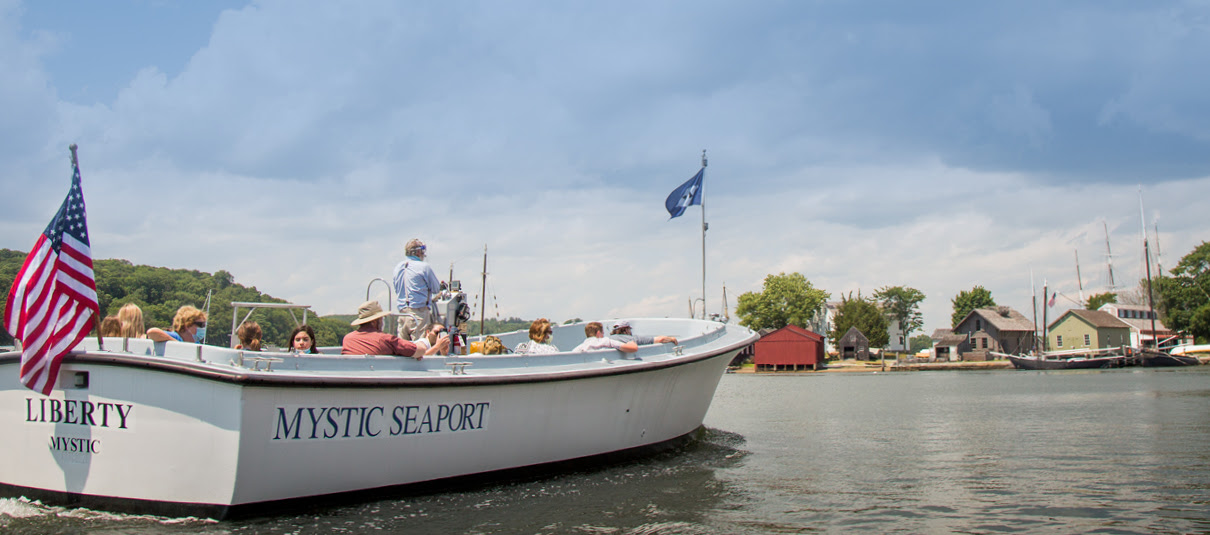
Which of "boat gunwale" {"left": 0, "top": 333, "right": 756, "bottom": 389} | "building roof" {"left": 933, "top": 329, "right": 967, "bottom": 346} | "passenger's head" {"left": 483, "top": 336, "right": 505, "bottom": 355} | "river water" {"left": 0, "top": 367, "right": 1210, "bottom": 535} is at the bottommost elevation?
"river water" {"left": 0, "top": 367, "right": 1210, "bottom": 535}

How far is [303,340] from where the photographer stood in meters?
7.18

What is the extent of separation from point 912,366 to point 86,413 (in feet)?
210

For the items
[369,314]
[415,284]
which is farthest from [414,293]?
[369,314]

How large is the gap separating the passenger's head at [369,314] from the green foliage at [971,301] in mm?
100356

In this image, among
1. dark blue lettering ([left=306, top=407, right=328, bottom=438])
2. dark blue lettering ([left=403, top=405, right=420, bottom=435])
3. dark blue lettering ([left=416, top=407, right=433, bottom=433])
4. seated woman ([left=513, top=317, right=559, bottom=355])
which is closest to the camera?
dark blue lettering ([left=306, top=407, right=328, bottom=438])

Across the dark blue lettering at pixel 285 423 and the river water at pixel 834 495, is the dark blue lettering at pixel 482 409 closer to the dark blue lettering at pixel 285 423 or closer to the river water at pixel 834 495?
the river water at pixel 834 495

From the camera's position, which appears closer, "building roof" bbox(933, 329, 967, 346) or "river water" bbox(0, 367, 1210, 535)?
"river water" bbox(0, 367, 1210, 535)

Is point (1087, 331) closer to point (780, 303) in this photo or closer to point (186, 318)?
point (780, 303)

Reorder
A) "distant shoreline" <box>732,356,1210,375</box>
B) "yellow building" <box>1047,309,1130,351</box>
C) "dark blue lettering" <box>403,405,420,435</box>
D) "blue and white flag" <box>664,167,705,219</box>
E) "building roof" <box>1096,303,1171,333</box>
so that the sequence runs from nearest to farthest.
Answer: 1. "dark blue lettering" <box>403,405,420,435</box>
2. "blue and white flag" <box>664,167,705,219</box>
3. "distant shoreline" <box>732,356,1210,375</box>
4. "yellow building" <box>1047,309,1130,351</box>
5. "building roof" <box>1096,303,1171,333</box>

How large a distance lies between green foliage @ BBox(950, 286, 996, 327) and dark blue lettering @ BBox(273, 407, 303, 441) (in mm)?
101552

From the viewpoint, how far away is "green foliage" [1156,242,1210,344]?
243 ft

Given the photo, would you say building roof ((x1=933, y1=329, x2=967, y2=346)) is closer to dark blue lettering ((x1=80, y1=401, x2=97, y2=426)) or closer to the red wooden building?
the red wooden building

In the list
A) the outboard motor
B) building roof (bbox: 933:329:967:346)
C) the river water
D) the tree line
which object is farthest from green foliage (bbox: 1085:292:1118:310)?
the outboard motor

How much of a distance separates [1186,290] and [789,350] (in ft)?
145
